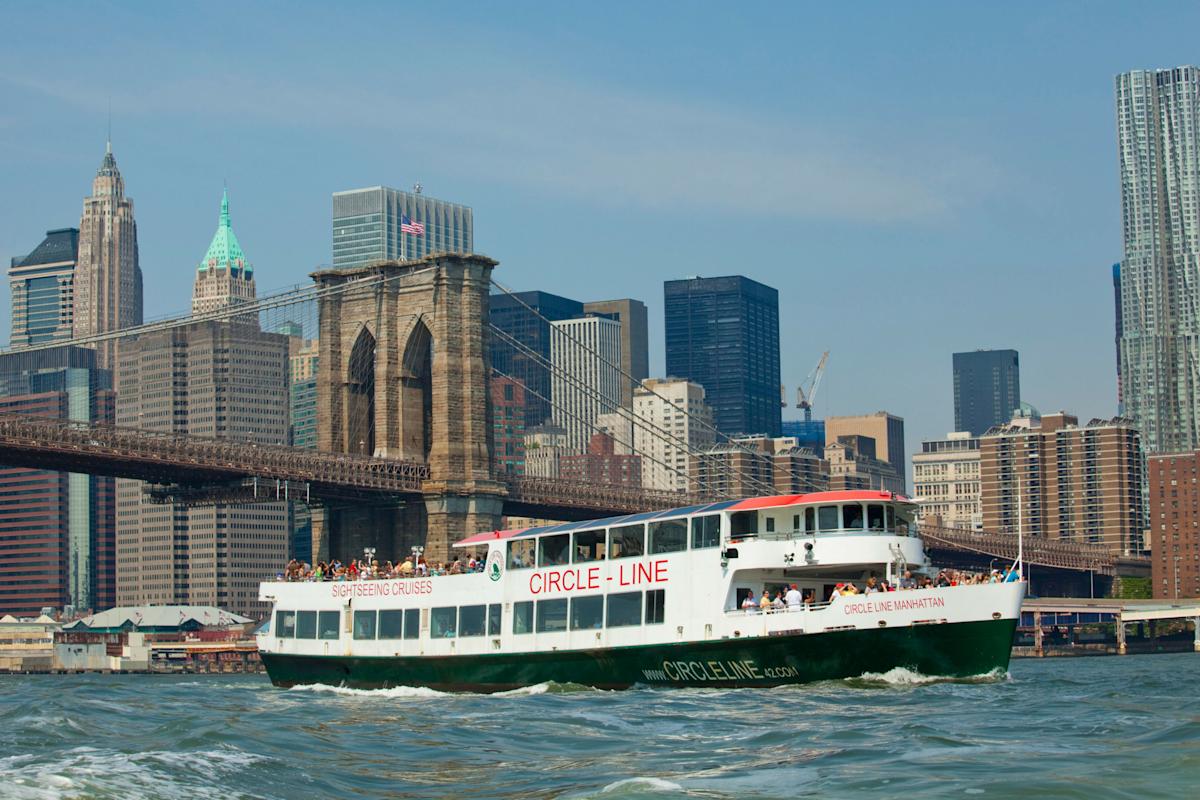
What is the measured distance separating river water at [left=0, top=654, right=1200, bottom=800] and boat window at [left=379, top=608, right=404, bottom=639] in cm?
588

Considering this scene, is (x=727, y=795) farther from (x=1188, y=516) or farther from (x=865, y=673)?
(x=1188, y=516)

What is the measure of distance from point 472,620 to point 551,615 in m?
2.92

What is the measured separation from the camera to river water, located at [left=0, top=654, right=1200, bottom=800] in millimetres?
26266

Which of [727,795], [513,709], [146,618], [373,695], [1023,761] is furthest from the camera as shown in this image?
[146,618]

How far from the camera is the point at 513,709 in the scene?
131 feet

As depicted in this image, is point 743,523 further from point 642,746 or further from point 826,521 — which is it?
point 642,746

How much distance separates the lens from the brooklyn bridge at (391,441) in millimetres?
96000

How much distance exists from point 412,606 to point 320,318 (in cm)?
5992

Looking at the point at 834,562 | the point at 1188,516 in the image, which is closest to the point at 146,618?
the point at 1188,516

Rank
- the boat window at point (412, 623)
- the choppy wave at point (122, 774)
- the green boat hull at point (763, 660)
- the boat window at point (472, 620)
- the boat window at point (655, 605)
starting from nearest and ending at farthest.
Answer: the choppy wave at point (122, 774) → the green boat hull at point (763, 660) → the boat window at point (655, 605) → the boat window at point (472, 620) → the boat window at point (412, 623)

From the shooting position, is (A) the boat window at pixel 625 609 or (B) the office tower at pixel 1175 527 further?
(B) the office tower at pixel 1175 527

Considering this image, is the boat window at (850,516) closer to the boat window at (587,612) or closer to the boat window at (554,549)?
the boat window at (587,612)

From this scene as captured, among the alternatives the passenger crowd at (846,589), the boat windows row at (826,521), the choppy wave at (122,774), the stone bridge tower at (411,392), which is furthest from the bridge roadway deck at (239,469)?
the choppy wave at (122,774)

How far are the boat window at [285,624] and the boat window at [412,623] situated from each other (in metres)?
5.29
